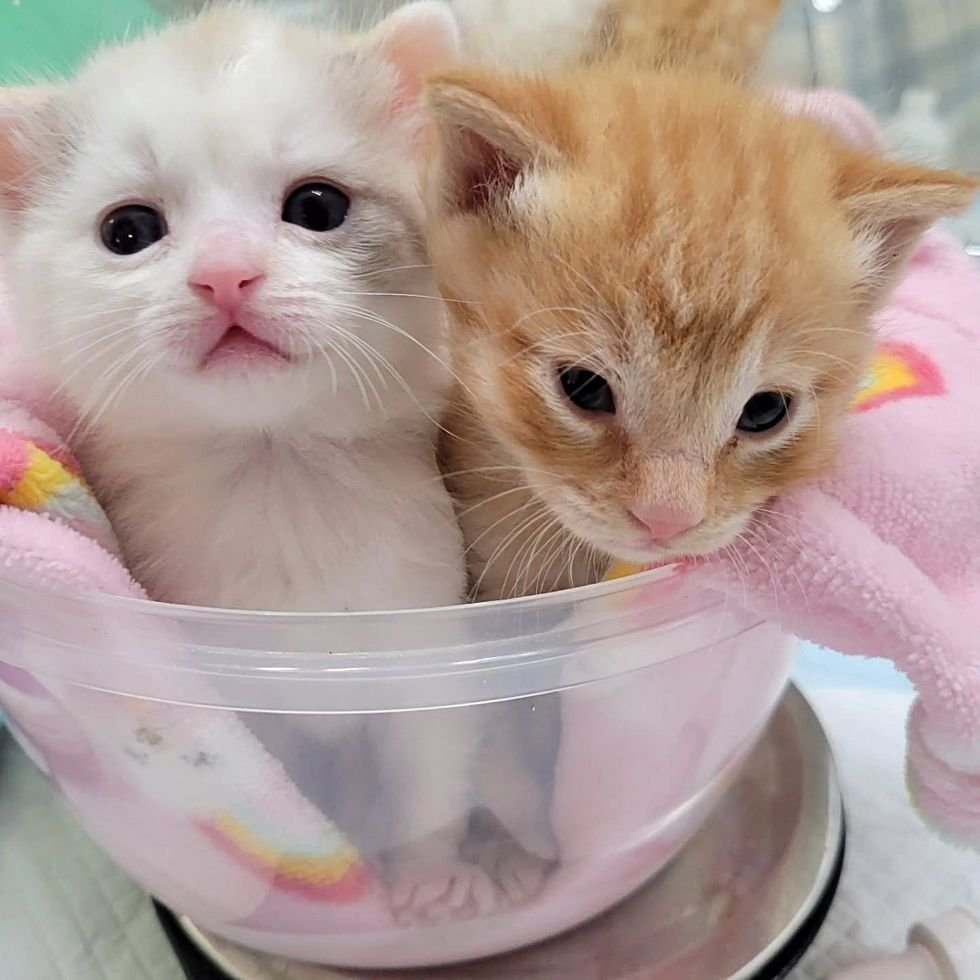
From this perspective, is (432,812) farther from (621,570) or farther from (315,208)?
(315,208)

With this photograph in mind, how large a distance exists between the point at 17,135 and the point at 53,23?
56 centimetres

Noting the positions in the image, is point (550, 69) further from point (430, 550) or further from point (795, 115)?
point (430, 550)

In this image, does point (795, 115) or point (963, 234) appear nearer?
point (795, 115)

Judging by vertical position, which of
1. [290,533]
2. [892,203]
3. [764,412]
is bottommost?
[290,533]

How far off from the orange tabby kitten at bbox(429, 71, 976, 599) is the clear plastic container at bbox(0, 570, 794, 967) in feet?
0.26

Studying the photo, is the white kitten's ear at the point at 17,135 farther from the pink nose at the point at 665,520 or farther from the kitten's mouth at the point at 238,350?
the pink nose at the point at 665,520

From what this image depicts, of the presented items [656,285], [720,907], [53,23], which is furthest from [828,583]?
[53,23]

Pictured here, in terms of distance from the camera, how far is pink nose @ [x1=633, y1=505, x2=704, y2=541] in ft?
2.00

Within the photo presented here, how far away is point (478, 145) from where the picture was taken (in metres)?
0.66

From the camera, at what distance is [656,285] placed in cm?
60

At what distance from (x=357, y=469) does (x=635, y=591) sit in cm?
25

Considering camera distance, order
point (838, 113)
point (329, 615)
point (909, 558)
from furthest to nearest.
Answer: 1. point (838, 113)
2. point (909, 558)
3. point (329, 615)

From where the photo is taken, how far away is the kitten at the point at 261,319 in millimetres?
649

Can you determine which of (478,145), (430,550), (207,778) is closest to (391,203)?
(478,145)
